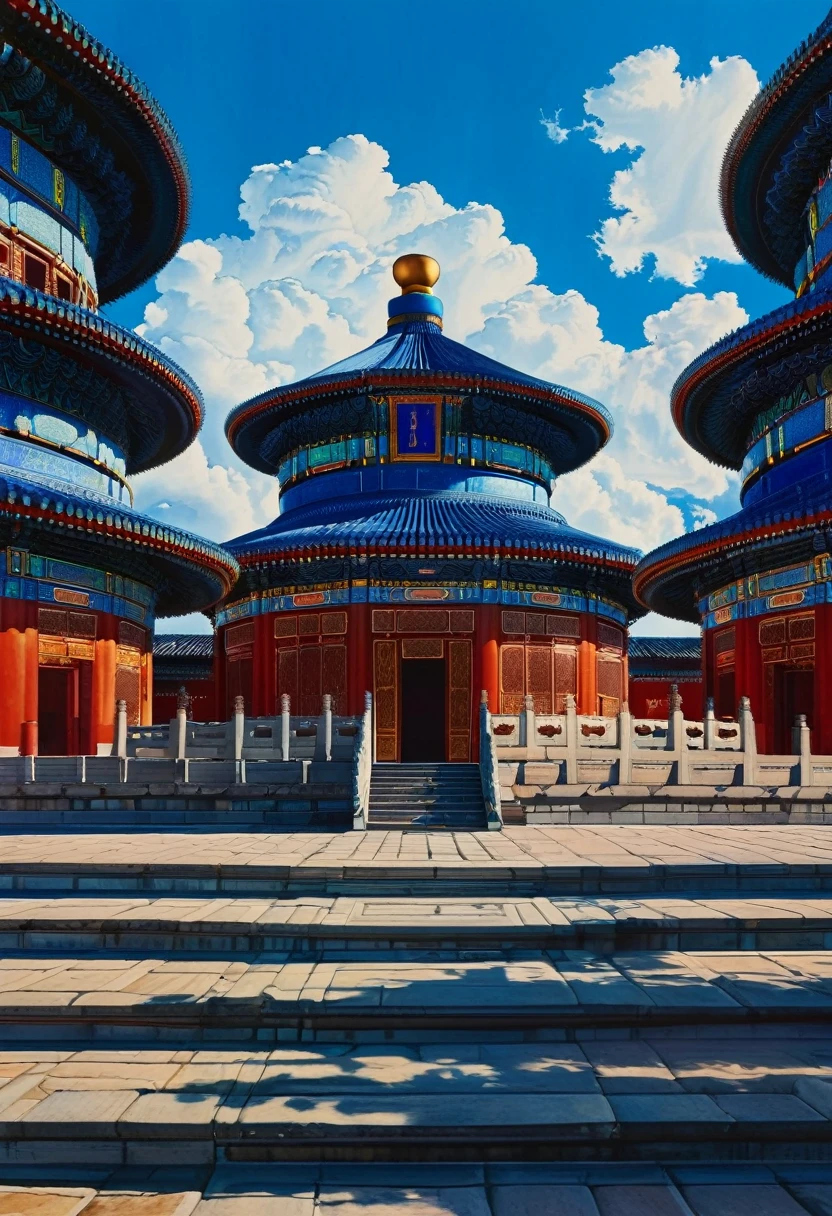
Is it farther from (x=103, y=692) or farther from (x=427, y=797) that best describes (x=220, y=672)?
(x=427, y=797)

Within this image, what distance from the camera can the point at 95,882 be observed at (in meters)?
8.52

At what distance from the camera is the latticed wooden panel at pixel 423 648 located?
68.7 feet

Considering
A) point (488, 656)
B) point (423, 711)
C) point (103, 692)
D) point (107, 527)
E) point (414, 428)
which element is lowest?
point (423, 711)

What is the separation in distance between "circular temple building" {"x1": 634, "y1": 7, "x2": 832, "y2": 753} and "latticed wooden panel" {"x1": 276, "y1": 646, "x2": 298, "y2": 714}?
27.5ft

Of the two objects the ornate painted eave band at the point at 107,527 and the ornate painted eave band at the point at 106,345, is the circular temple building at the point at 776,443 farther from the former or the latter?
the ornate painted eave band at the point at 106,345

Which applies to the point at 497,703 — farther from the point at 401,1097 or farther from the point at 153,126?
the point at 401,1097

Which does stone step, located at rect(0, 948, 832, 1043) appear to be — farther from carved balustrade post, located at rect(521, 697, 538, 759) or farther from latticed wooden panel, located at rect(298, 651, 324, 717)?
latticed wooden panel, located at rect(298, 651, 324, 717)

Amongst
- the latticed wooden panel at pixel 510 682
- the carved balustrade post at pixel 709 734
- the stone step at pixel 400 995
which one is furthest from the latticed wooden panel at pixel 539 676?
the stone step at pixel 400 995

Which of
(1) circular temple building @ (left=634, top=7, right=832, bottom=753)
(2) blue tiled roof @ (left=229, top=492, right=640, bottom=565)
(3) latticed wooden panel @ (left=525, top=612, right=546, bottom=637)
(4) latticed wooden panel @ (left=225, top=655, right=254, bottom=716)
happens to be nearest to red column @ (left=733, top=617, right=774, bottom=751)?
(1) circular temple building @ (left=634, top=7, right=832, bottom=753)

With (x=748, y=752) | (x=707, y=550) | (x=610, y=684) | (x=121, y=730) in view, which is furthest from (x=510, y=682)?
(x=121, y=730)

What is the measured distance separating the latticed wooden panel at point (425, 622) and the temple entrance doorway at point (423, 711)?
130 centimetres

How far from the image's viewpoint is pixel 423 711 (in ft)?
73.1

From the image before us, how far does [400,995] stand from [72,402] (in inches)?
582

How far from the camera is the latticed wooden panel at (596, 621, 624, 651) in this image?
74.6 feet
